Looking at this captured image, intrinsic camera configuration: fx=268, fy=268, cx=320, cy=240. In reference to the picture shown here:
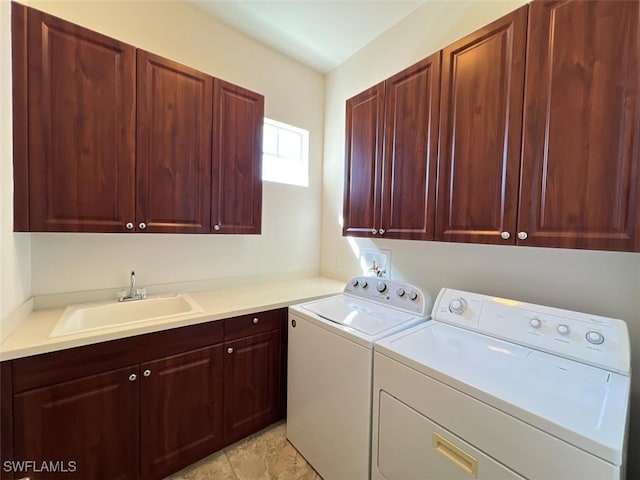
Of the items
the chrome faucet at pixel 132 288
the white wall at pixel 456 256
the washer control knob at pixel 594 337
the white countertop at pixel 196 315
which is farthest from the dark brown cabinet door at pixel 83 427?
the washer control knob at pixel 594 337

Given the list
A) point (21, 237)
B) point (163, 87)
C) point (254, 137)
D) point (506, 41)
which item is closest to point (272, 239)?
point (254, 137)

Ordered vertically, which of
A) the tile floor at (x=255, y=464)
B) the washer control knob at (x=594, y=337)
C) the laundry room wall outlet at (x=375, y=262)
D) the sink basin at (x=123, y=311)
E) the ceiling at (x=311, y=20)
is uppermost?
the ceiling at (x=311, y=20)

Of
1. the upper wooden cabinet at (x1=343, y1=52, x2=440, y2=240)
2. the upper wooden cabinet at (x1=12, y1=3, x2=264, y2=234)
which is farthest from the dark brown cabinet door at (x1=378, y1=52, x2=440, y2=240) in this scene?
the upper wooden cabinet at (x1=12, y1=3, x2=264, y2=234)

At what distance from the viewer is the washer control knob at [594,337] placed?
1021 mm

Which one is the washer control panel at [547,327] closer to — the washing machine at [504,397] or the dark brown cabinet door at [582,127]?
the washing machine at [504,397]

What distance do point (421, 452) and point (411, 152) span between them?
146 centimetres

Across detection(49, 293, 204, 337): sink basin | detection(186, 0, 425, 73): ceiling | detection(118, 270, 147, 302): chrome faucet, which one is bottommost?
detection(49, 293, 204, 337): sink basin

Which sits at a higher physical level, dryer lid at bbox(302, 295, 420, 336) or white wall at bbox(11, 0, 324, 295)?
white wall at bbox(11, 0, 324, 295)

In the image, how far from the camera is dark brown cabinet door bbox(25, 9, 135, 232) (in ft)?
4.10

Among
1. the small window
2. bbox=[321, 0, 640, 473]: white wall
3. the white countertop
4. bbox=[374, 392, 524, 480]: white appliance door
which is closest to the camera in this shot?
bbox=[374, 392, 524, 480]: white appliance door

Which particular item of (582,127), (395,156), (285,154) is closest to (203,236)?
(285,154)

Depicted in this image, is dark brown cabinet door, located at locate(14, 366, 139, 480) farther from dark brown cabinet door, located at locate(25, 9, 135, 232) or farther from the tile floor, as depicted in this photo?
dark brown cabinet door, located at locate(25, 9, 135, 232)

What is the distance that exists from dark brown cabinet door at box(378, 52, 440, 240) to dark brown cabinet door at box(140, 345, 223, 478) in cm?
135

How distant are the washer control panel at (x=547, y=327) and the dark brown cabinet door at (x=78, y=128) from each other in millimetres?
1873
